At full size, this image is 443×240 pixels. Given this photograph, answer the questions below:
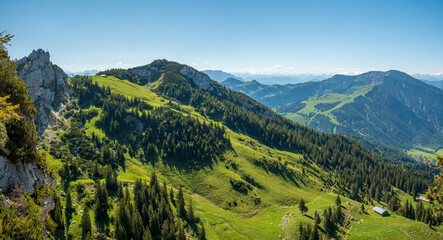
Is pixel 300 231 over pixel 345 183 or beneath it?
over

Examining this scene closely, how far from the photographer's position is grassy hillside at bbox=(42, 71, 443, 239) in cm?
Answer: 9319

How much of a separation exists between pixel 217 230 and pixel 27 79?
160844 mm

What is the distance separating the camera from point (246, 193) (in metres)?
125

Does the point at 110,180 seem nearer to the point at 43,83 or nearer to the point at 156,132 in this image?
the point at 156,132

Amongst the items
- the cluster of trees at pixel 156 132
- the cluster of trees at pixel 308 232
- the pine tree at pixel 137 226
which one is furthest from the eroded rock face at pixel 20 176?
the cluster of trees at pixel 156 132

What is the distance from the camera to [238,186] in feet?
418

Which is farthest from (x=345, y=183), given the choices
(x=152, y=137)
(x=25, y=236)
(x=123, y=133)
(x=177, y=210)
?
(x=25, y=236)

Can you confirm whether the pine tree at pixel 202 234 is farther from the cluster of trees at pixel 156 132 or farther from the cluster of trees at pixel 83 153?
the cluster of trees at pixel 156 132

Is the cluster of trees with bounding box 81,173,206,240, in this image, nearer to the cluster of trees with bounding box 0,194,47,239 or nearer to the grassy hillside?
the grassy hillside

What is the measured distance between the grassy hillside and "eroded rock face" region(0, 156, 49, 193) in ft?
125

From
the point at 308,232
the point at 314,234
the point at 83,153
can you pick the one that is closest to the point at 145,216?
the point at 83,153

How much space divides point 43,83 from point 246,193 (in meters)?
163

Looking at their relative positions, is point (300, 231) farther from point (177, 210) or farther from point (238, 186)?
point (177, 210)

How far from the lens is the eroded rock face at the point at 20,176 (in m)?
27.8
